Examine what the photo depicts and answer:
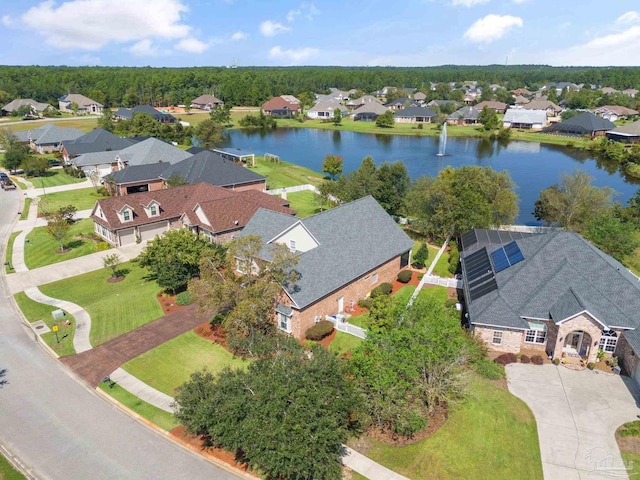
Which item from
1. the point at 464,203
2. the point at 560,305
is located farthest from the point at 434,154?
the point at 560,305

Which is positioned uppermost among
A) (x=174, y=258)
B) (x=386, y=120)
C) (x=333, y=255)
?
(x=386, y=120)

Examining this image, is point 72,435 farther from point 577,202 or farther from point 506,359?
point 577,202

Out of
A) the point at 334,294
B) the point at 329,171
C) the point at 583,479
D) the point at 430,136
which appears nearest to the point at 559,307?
the point at 583,479

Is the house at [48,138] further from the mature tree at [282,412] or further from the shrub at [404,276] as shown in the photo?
the mature tree at [282,412]

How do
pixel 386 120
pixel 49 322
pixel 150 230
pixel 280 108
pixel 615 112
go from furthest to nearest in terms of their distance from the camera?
pixel 280 108, pixel 615 112, pixel 386 120, pixel 150 230, pixel 49 322

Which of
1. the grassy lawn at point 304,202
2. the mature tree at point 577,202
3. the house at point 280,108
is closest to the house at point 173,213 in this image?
the grassy lawn at point 304,202

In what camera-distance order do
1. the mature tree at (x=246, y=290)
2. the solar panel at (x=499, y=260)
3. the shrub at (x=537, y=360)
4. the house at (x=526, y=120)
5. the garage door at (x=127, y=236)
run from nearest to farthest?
the mature tree at (x=246, y=290), the shrub at (x=537, y=360), the solar panel at (x=499, y=260), the garage door at (x=127, y=236), the house at (x=526, y=120)

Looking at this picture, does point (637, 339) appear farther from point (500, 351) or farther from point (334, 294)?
point (334, 294)
